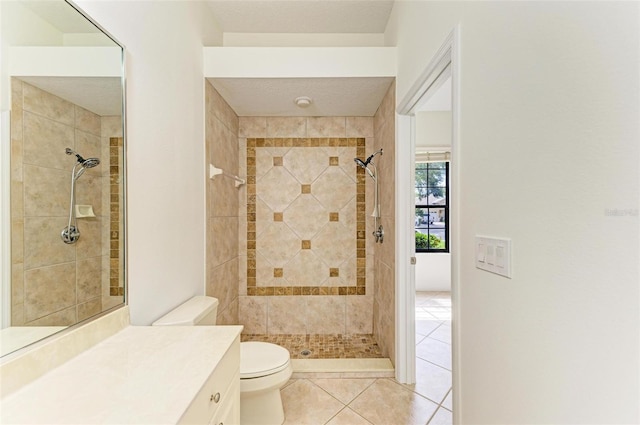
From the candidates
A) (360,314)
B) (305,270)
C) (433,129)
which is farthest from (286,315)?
(433,129)

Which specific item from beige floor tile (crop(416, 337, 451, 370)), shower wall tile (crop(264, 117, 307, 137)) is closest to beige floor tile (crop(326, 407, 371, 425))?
beige floor tile (crop(416, 337, 451, 370))

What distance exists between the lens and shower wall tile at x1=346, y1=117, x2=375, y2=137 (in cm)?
281

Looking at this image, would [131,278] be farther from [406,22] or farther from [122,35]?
[406,22]

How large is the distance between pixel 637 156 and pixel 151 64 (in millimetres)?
1684

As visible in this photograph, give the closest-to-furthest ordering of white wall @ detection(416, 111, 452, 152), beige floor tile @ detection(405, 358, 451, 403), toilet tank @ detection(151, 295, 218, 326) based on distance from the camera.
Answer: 1. toilet tank @ detection(151, 295, 218, 326)
2. beige floor tile @ detection(405, 358, 451, 403)
3. white wall @ detection(416, 111, 452, 152)

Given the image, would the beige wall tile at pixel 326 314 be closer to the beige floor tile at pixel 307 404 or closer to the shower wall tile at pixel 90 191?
the beige floor tile at pixel 307 404

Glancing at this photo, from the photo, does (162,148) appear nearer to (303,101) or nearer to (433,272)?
(303,101)

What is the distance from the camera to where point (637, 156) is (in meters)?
0.50

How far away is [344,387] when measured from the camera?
6.56 ft

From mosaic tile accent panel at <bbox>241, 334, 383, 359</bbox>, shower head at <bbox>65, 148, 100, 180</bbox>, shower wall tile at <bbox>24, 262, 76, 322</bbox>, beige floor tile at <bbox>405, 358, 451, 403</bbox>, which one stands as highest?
shower head at <bbox>65, 148, 100, 180</bbox>

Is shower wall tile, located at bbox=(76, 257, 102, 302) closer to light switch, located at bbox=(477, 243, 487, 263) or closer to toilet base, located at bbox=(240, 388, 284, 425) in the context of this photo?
toilet base, located at bbox=(240, 388, 284, 425)

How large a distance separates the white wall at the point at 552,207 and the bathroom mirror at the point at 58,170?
1.34 meters

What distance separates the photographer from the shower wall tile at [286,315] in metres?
2.83

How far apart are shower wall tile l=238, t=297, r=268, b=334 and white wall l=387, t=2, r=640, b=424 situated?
2.10 m
